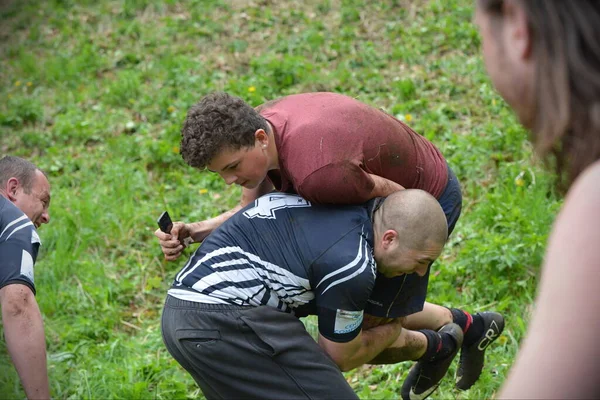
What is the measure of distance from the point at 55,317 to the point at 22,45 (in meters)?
5.27

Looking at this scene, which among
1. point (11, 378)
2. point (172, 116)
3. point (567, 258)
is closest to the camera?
point (567, 258)

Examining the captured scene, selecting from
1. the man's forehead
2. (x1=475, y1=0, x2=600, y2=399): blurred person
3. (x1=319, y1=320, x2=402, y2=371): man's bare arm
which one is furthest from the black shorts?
(x1=475, y1=0, x2=600, y2=399): blurred person

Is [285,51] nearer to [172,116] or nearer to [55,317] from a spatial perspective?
[172,116]

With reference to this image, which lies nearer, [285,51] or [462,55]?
[462,55]

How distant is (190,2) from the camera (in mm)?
9656

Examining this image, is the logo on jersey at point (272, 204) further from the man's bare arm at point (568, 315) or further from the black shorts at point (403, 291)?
the man's bare arm at point (568, 315)

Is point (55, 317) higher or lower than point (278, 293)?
lower

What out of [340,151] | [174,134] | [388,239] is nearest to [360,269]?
[388,239]

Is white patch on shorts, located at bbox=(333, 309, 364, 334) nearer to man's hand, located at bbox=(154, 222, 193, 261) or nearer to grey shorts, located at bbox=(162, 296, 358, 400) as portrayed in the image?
grey shorts, located at bbox=(162, 296, 358, 400)

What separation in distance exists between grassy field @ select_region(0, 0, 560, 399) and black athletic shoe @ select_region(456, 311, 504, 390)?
122 millimetres

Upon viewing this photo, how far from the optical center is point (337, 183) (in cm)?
315

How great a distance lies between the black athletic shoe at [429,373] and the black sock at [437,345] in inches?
1.1

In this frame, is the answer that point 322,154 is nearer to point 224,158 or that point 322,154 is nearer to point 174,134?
point 224,158

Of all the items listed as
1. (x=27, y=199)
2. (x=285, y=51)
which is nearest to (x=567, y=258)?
(x=27, y=199)
